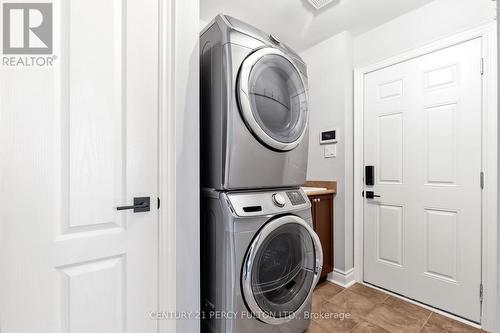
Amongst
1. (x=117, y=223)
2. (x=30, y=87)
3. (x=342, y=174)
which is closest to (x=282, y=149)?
(x=117, y=223)

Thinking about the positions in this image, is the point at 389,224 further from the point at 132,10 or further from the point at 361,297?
the point at 132,10

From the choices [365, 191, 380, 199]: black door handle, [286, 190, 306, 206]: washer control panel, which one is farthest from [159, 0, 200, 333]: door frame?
[365, 191, 380, 199]: black door handle

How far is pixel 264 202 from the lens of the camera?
4.02 ft

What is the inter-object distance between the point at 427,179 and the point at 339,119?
0.92 meters

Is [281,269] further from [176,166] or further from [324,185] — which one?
[324,185]

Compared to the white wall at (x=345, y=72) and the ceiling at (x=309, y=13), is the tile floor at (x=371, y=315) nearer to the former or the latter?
the white wall at (x=345, y=72)

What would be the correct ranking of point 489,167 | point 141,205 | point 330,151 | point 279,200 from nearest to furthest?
point 141,205 → point 279,200 → point 489,167 → point 330,151

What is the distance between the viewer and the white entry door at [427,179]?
1.68 m

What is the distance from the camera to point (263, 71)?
1259 mm

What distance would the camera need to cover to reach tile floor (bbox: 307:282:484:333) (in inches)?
63.0

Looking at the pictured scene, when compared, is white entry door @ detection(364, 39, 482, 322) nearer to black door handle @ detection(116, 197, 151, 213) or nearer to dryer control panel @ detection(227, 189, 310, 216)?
dryer control panel @ detection(227, 189, 310, 216)

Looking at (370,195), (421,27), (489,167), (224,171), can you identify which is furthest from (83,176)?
(421,27)

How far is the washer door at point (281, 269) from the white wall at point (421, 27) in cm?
189

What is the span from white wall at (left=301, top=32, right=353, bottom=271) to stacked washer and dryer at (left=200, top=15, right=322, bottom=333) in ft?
3.34
